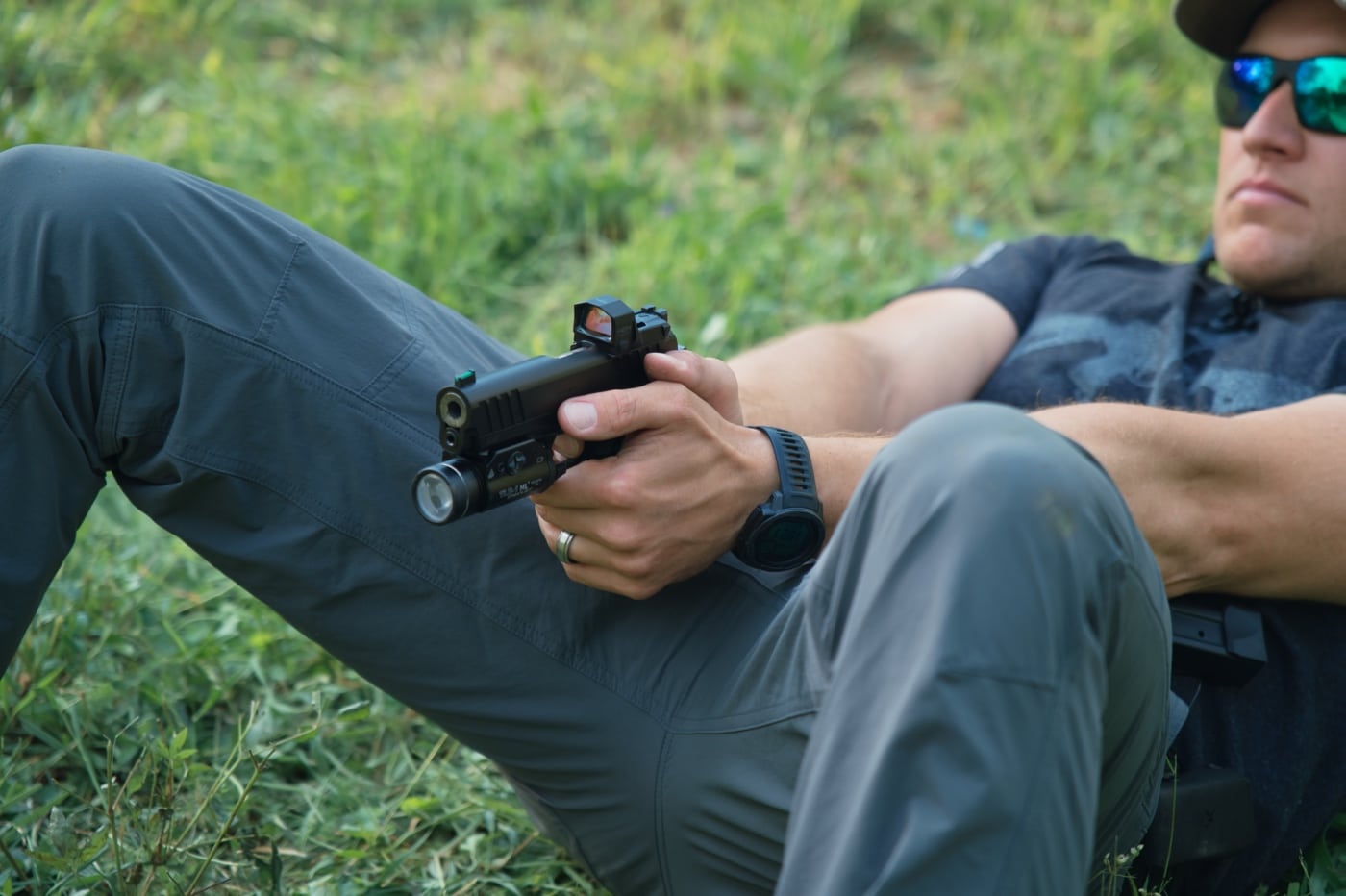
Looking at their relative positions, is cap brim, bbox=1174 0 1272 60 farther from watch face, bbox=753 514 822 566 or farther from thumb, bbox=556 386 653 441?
thumb, bbox=556 386 653 441

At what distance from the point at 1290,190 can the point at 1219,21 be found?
1.30 feet

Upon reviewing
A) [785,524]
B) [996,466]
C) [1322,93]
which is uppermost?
[1322,93]

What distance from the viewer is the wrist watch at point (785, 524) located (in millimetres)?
1854

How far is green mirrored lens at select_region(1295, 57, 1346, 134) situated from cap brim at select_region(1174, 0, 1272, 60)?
21cm

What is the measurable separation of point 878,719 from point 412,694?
81cm

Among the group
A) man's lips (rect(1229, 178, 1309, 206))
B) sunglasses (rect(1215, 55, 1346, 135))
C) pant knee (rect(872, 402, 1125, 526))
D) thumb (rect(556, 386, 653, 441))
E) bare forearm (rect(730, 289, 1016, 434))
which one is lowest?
bare forearm (rect(730, 289, 1016, 434))

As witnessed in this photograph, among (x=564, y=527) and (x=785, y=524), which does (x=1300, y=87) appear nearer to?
(x=785, y=524)

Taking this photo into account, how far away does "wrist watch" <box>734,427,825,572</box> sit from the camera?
1.85 m

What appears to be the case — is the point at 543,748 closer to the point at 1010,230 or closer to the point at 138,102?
the point at 1010,230

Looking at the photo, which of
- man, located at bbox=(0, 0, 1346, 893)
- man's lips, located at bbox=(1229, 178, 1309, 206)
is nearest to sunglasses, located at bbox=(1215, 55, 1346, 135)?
man's lips, located at bbox=(1229, 178, 1309, 206)

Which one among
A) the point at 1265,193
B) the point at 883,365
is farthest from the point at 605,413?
the point at 1265,193

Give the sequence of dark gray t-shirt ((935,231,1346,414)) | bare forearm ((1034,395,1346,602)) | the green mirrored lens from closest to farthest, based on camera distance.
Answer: bare forearm ((1034,395,1346,602)), dark gray t-shirt ((935,231,1346,414)), the green mirrored lens

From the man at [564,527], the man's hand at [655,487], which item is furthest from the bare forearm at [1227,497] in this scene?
the man's hand at [655,487]

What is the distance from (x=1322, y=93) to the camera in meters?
2.49
